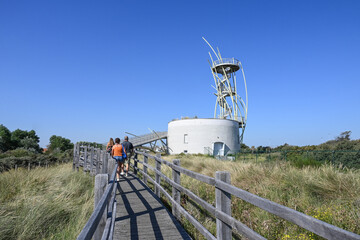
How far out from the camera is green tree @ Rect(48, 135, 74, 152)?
183ft

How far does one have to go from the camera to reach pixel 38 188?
8.06 metres

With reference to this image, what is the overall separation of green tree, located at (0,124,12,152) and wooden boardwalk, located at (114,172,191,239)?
51828 mm

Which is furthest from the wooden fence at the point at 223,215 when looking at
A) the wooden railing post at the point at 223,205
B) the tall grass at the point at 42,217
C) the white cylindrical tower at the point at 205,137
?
the white cylindrical tower at the point at 205,137

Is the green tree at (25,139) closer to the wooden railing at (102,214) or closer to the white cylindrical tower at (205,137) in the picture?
the white cylindrical tower at (205,137)

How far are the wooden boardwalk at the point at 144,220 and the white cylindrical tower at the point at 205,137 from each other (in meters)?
25.9

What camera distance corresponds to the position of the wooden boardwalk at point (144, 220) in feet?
13.5

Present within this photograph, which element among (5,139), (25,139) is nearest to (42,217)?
(5,139)

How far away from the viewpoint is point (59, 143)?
185 feet

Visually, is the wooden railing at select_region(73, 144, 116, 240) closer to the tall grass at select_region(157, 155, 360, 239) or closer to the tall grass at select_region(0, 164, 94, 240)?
the tall grass at select_region(0, 164, 94, 240)

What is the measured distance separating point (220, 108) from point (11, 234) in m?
36.3

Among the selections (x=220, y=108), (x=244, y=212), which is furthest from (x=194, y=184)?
(x=220, y=108)

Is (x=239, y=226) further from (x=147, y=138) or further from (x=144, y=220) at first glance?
(x=147, y=138)

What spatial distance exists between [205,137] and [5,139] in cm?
4229

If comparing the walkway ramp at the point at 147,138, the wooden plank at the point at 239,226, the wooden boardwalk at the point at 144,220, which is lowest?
the wooden boardwalk at the point at 144,220
